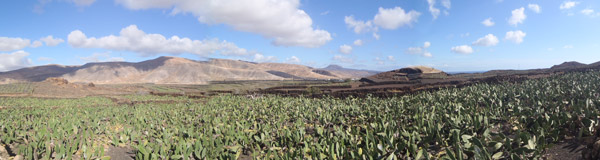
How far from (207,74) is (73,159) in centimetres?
20220

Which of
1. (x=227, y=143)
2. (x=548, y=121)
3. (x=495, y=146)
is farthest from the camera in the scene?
(x=227, y=143)

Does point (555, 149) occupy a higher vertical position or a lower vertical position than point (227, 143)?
higher

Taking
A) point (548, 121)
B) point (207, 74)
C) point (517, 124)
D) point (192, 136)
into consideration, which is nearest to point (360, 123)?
point (517, 124)

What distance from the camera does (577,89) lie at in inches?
399

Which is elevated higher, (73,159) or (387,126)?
(387,126)

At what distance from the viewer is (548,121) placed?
570 cm

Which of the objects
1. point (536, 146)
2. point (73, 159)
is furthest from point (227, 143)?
point (536, 146)

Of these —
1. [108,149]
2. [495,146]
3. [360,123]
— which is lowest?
[108,149]

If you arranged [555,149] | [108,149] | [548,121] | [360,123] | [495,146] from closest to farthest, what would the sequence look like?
[495,146] → [555,149] → [548,121] → [108,149] → [360,123]

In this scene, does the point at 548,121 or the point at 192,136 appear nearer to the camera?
the point at 548,121

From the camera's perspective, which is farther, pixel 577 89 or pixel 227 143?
pixel 577 89

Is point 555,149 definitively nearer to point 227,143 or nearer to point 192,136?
point 227,143

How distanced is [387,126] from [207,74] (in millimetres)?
204786

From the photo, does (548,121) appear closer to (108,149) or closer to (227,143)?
(227,143)
